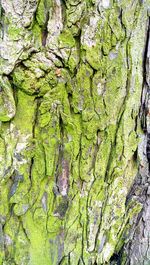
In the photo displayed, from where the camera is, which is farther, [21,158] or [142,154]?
[142,154]

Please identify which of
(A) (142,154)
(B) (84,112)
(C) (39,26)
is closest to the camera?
(C) (39,26)

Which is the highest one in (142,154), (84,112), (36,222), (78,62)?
(78,62)

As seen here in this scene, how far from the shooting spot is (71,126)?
87 centimetres

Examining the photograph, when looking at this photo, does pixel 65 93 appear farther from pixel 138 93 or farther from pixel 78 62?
pixel 138 93

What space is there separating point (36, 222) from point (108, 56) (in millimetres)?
491

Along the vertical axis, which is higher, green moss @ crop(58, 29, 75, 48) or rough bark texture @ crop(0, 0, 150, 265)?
green moss @ crop(58, 29, 75, 48)

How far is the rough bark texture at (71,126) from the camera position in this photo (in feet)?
2.56

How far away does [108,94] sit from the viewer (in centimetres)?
90

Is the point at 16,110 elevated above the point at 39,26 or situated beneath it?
situated beneath

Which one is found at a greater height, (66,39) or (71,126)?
(66,39)

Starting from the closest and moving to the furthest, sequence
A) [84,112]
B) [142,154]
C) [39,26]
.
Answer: [39,26], [84,112], [142,154]

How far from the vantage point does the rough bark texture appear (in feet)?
2.56

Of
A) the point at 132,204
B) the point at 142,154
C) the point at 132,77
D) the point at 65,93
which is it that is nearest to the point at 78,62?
the point at 65,93

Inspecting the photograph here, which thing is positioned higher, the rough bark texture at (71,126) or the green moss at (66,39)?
the green moss at (66,39)
